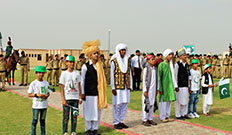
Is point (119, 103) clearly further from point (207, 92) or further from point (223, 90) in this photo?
point (223, 90)

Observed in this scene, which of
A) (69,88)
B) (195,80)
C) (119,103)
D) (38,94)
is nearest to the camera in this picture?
(38,94)

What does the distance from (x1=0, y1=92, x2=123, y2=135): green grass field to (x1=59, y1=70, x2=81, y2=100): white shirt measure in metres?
1.20

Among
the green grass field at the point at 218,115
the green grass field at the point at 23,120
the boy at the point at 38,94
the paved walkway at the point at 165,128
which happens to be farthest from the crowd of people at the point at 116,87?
the green grass field at the point at 23,120

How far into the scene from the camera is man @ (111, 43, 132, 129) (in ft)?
24.8

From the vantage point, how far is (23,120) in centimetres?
865

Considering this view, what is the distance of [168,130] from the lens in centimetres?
736

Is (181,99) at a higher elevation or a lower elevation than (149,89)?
lower

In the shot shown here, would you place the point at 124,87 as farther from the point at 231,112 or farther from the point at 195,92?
the point at 231,112

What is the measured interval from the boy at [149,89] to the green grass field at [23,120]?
121cm

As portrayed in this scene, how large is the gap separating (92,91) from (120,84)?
3.34 ft

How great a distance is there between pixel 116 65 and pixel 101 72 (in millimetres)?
772

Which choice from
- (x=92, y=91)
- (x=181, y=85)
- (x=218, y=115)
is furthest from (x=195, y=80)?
(x=92, y=91)

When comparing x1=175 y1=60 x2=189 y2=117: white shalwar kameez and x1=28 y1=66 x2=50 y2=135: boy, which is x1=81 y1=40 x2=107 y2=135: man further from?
x1=175 y1=60 x2=189 y2=117: white shalwar kameez

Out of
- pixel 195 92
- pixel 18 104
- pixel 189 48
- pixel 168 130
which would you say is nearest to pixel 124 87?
pixel 168 130
